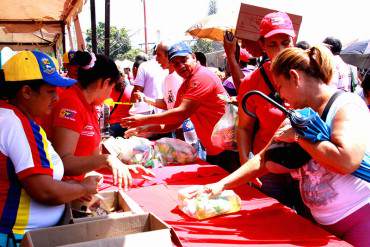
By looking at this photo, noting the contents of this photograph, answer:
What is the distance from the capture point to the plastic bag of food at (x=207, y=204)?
1.94 meters

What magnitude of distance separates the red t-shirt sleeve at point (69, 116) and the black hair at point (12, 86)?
0.40 meters

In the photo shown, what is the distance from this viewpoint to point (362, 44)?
37.2ft

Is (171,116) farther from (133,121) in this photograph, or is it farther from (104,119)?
(104,119)

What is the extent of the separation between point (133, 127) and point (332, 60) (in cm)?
202

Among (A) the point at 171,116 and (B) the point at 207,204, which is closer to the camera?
(B) the point at 207,204

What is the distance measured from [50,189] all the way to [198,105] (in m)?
1.69

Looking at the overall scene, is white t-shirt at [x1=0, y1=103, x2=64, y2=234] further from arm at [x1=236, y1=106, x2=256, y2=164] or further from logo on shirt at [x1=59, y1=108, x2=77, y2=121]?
arm at [x1=236, y1=106, x2=256, y2=164]

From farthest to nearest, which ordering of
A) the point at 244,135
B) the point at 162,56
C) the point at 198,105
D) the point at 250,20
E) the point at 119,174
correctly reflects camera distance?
the point at 162,56 → the point at 198,105 → the point at 250,20 → the point at 244,135 → the point at 119,174

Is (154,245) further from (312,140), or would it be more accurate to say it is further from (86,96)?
(86,96)

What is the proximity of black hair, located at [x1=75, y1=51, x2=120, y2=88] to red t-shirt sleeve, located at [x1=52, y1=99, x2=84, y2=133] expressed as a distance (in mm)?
231

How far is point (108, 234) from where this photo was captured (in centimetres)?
157

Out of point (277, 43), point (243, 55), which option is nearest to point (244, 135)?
point (277, 43)

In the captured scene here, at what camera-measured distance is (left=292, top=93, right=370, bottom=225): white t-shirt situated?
1.57 meters

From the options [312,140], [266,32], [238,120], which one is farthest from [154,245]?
[266,32]
